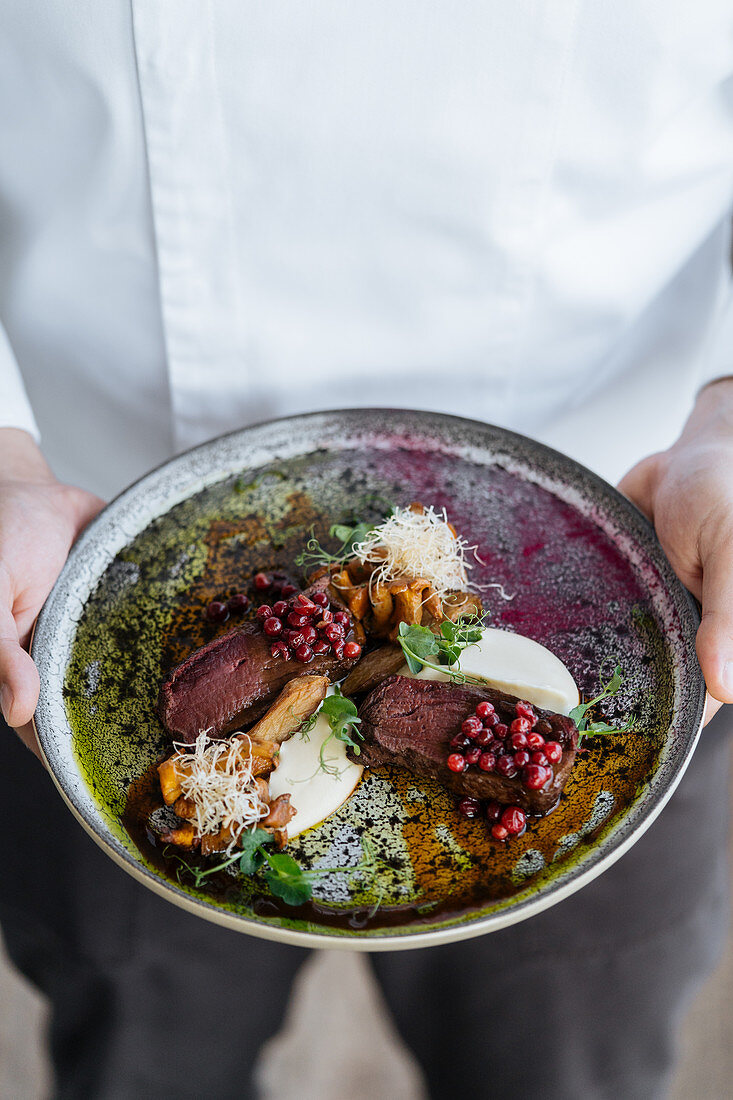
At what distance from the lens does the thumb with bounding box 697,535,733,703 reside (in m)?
1.25

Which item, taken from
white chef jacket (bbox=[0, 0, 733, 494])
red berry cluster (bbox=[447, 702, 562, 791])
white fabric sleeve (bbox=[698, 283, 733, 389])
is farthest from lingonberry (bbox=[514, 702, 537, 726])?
white fabric sleeve (bbox=[698, 283, 733, 389])

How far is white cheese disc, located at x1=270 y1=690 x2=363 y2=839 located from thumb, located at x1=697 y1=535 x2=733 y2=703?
55 centimetres

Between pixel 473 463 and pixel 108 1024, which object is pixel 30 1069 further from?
pixel 473 463

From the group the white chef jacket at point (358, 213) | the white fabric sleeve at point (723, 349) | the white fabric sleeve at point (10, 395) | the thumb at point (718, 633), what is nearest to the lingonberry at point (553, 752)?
the thumb at point (718, 633)

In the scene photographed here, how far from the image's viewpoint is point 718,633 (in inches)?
49.6

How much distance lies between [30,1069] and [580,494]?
8.80 feet

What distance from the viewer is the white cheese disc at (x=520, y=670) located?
134 cm

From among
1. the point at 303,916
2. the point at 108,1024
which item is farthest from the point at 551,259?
the point at 108,1024

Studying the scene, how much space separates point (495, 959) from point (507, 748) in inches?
34.1

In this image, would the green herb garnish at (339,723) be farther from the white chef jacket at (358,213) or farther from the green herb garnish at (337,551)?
the white chef jacket at (358,213)

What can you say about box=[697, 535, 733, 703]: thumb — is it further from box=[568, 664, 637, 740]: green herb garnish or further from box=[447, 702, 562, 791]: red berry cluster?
box=[447, 702, 562, 791]: red berry cluster

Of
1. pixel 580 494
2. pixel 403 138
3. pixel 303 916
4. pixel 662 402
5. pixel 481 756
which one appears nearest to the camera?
pixel 303 916

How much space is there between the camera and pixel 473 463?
172 cm

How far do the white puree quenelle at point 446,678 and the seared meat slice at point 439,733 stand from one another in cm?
3
